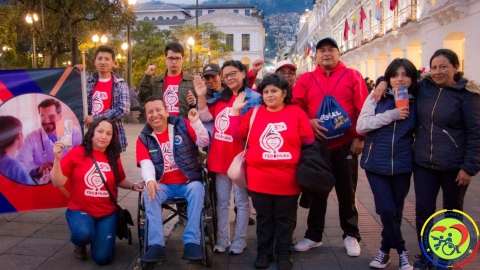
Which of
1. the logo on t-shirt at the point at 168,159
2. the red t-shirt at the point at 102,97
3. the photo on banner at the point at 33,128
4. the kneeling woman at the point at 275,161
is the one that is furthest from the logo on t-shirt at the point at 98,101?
the kneeling woman at the point at 275,161

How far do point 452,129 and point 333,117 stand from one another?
1.01 metres

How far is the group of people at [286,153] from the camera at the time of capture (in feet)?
11.3

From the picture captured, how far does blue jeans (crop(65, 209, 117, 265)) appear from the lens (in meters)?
3.90

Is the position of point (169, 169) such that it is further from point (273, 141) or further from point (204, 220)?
point (273, 141)

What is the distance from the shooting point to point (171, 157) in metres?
4.18

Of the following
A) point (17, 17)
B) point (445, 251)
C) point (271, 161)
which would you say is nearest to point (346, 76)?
point (271, 161)

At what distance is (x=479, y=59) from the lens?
13602mm

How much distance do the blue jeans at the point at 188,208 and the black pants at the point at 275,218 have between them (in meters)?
0.54

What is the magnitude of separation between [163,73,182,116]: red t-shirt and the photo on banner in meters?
1.04

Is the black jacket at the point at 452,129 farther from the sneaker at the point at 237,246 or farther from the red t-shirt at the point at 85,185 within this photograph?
the red t-shirt at the point at 85,185

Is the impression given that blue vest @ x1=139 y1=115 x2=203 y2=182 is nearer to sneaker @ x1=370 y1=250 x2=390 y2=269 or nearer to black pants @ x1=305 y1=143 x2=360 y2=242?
black pants @ x1=305 y1=143 x2=360 y2=242

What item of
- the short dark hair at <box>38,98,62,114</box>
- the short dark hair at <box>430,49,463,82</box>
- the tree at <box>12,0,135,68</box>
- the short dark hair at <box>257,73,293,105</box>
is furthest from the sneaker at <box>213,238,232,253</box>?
the tree at <box>12,0,135,68</box>

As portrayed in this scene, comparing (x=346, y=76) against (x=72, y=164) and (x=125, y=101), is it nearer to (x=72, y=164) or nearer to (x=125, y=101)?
(x=125, y=101)

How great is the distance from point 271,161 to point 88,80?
8.51ft
